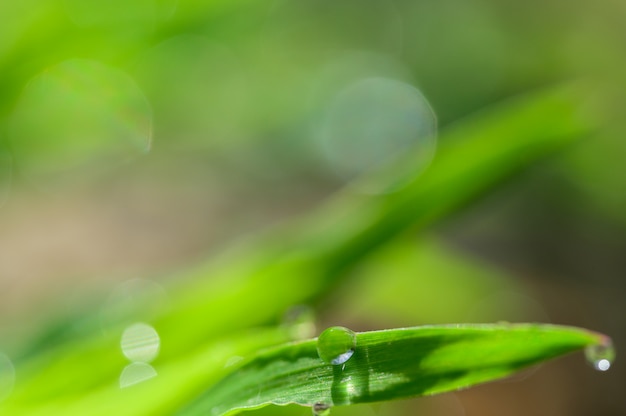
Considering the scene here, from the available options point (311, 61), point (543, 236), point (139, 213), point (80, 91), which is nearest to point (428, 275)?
point (543, 236)

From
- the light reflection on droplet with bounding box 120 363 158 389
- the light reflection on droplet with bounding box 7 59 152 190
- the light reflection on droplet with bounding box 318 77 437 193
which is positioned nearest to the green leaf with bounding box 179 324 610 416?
the light reflection on droplet with bounding box 120 363 158 389

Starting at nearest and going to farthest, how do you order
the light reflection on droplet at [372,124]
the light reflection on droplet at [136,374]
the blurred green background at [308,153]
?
1. the light reflection on droplet at [136,374]
2. the blurred green background at [308,153]
3. the light reflection on droplet at [372,124]

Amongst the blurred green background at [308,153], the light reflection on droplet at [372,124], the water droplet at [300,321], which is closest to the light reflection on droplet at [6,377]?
the blurred green background at [308,153]

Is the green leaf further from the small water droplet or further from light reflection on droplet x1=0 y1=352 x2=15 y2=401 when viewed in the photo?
light reflection on droplet x1=0 y1=352 x2=15 y2=401

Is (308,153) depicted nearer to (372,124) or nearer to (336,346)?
(372,124)

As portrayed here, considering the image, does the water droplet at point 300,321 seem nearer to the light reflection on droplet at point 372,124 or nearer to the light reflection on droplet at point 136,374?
the light reflection on droplet at point 136,374

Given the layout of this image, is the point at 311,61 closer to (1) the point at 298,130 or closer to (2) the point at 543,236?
(1) the point at 298,130
